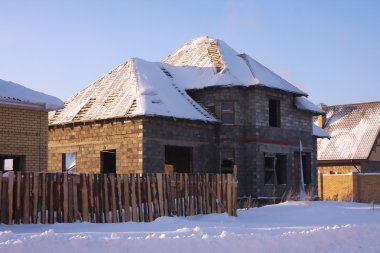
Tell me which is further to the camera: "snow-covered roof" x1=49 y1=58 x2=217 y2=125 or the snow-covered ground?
"snow-covered roof" x1=49 y1=58 x2=217 y2=125

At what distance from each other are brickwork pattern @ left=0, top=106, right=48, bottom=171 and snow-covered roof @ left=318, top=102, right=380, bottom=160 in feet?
83.4

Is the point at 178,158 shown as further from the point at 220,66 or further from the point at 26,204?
the point at 26,204

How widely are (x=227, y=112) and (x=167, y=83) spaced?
10.3 ft

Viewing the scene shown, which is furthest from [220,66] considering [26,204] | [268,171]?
[26,204]

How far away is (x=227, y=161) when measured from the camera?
26.8 meters

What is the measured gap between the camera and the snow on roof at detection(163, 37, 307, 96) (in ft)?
88.3

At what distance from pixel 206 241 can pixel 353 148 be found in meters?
31.8

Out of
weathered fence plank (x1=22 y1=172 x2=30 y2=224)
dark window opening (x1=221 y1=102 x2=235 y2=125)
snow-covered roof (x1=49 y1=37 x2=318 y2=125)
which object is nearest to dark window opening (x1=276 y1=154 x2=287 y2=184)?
snow-covered roof (x1=49 y1=37 x2=318 y2=125)

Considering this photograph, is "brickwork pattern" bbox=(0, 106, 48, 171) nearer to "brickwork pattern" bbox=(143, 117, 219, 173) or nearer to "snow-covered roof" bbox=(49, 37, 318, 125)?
Answer: "snow-covered roof" bbox=(49, 37, 318, 125)

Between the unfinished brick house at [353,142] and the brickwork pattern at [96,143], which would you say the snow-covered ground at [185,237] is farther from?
the unfinished brick house at [353,142]

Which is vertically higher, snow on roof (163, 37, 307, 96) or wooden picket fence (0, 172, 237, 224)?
snow on roof (163, 37, 307, 96)

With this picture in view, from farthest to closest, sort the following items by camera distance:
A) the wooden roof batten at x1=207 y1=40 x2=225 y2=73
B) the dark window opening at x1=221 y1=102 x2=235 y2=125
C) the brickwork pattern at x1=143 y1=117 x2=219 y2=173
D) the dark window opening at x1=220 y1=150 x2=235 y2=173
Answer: the wooden roof batten at x1=207 y1=40 x2=225 y2=73, the dark window opening at x1=221 y1=102 x2=235 y2=125, the dark window opening at x1=220 y1=150 x2=235 y2=173, the brickwork pattern at x1=143 y1=117 x2=219 y2=173

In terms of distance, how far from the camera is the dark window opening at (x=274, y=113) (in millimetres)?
28344

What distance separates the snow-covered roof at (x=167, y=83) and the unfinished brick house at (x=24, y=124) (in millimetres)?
5454
